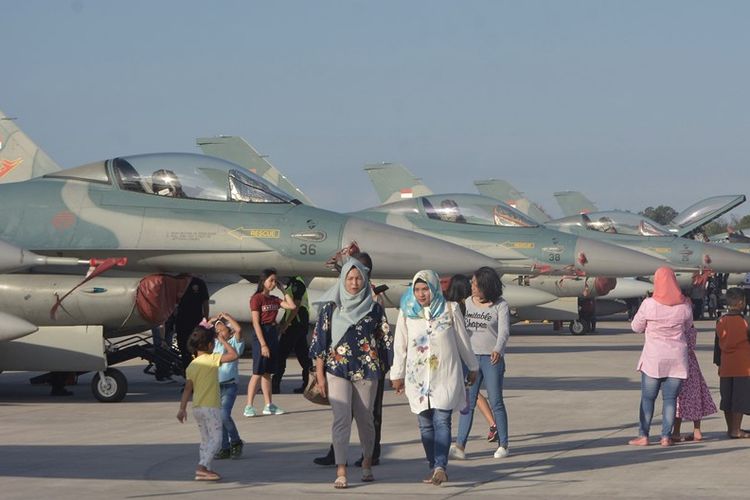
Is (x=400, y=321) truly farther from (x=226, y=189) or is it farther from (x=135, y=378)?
(x=135, y=378)

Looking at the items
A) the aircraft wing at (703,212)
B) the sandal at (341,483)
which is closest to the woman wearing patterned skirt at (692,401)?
the sandal at (341,483)

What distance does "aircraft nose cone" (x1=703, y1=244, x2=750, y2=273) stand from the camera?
3122 centimetres

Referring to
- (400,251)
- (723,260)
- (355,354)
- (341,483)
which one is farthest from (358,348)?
(723,260)

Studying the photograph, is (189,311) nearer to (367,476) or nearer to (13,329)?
(13,329)

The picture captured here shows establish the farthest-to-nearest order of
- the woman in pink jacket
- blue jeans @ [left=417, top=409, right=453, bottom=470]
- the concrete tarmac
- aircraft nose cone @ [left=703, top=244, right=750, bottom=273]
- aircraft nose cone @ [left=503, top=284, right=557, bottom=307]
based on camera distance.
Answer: aircraft nose cone @ [left=703, top=244, right=750, bottom=273] → aircraft nose cone @ [left=503, top=284, right=557, bottom=307] → the woman in pink jacket → blue jeans @ [left=417, top=409, right=453, bottom=470] → the concrete tarmac

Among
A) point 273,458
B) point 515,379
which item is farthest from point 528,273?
point 273,458

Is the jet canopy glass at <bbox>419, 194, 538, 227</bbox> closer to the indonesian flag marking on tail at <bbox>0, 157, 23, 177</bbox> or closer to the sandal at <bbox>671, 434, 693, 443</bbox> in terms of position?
the indonesian flag marking on tail at <bbox>0, 157, 23, 177</bbox>

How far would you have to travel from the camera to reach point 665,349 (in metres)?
10.7

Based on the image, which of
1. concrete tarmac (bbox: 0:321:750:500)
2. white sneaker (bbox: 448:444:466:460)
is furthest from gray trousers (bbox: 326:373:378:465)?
white sneaker (bbox: 448:444:466:460)

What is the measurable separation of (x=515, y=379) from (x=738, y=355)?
20.1 feet

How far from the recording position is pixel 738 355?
11.3 metres

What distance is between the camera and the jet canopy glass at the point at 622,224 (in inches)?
1268

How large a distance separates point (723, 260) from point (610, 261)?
28.9 ft

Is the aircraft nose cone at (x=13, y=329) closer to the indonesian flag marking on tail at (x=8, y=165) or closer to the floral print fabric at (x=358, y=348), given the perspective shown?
the floral print fabric at (x=358, y=348)
